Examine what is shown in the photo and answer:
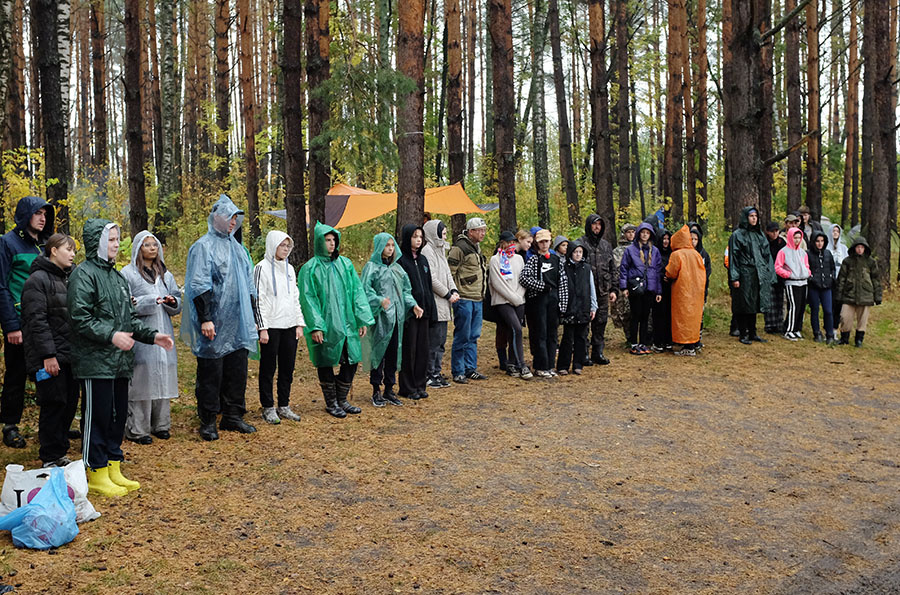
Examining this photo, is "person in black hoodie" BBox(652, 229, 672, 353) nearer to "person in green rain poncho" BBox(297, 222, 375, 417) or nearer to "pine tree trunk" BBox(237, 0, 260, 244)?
"person in green rain poncho" BBox(297, 222, 375, 417)

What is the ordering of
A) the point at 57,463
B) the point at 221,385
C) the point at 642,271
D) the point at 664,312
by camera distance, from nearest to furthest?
the point at 57,463 → the point at 221,385 → the point at 642,271 → the point at 664,312

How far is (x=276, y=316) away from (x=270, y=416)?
36.2 inches

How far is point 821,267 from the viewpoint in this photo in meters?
11.9

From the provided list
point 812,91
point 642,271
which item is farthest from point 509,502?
point 812,91

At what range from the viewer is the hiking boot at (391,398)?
25.6 ft

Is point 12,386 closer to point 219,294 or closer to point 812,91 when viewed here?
point 219,294

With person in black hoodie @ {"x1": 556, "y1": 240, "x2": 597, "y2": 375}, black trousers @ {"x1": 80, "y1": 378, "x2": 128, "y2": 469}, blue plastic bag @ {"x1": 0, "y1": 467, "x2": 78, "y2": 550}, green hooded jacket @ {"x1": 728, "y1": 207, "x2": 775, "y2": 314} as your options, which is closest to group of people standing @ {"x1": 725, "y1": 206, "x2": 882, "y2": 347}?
green hooded jacket @ {"x1": 728, "y1": 207, "x2": 775, "y2": 314}

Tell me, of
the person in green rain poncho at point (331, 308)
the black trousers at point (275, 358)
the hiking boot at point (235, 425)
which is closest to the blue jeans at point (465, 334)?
the person in green rain poncho at point (331, 308)

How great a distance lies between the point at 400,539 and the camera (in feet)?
14.5

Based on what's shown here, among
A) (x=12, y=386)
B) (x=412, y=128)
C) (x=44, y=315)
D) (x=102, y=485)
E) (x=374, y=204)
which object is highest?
(x=412, y=128)

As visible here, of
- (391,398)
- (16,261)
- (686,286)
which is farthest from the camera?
(686,286)

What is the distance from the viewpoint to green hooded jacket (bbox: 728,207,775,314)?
1146cm

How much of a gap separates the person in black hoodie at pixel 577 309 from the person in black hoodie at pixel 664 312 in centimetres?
178

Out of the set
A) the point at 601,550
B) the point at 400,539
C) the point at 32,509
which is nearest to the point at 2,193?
the point at 32,509
